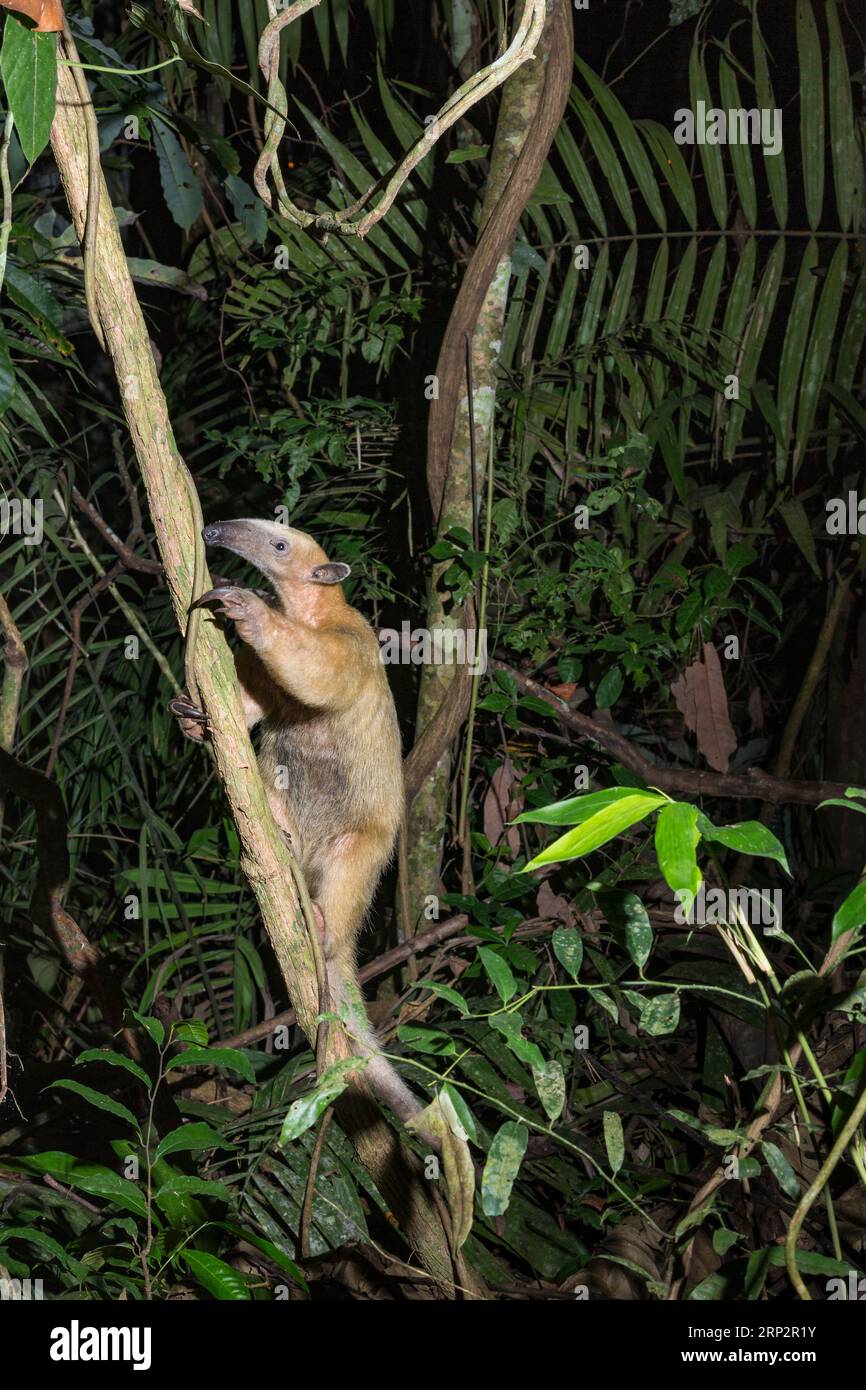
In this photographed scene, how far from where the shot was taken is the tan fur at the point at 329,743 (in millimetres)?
2695

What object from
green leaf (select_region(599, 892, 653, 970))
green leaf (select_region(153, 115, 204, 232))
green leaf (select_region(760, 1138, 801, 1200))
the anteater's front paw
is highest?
green leaf (select_region(153, 115, 204, 232))

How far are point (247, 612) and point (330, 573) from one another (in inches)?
14.9

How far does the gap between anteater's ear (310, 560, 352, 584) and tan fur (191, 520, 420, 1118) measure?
0.01 meters

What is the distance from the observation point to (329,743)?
3.06 metres

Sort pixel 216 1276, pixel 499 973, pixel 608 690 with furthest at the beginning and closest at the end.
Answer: pixel 608 690 < pixel 216 1276 < pixel 499 973

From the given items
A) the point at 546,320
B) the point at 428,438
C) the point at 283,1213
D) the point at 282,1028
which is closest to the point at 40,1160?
the point at 283,1213

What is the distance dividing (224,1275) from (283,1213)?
1.98 feet

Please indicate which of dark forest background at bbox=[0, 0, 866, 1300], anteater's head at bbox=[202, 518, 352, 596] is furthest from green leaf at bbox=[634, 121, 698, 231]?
anteater's head at bbox=[202, 518, 352, 596]

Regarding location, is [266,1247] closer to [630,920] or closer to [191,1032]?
[191,1032]

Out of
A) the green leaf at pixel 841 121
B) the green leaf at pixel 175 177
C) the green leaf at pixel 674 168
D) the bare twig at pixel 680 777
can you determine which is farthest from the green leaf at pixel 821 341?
the green leaf at pixel 175 177

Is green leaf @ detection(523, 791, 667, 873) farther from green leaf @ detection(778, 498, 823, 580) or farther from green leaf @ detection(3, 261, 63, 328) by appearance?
green leaf @ detection(778, 498, 823, 580)

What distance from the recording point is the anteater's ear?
262cm

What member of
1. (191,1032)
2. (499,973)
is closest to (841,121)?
(499,973)

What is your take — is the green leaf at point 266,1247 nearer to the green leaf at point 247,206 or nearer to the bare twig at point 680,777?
the bare twig at point 680,777
